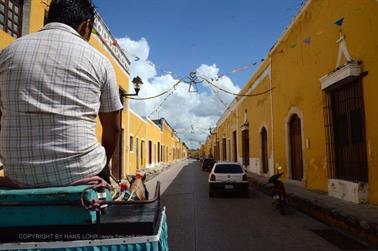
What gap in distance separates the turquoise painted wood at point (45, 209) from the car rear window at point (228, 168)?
12528 mm

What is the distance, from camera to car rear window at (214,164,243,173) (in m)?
14.0

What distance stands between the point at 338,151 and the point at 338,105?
56.1 inches

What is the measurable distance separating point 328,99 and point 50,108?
34.9ft

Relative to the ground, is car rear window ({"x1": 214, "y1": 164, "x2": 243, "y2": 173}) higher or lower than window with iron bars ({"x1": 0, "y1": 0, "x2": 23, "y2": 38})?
lower

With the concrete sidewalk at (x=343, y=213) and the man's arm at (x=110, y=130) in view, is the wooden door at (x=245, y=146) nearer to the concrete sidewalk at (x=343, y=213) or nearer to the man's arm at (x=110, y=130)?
the concrete sidewalk at (x=343, y=213)

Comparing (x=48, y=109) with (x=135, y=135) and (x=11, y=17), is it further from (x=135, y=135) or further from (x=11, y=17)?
(x=135, y=135)

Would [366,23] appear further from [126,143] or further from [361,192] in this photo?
[126,143]

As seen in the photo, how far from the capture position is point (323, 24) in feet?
37.3

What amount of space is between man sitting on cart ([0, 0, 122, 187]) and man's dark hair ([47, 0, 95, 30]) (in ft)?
0.45

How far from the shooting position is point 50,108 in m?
1.70

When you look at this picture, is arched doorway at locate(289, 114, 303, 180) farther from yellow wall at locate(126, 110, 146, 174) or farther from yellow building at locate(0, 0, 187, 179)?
yellow wall at locate(126, 110, 146, 174)

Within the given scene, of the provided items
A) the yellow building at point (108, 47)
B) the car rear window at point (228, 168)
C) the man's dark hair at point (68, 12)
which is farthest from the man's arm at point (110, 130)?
the car rear window at point (228, 168)

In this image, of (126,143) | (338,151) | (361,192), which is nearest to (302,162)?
(338,151)

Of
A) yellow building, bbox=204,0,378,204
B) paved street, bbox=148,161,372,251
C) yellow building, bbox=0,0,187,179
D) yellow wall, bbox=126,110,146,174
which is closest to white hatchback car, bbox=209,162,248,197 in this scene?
paved street, bbox=148,161,372,251
